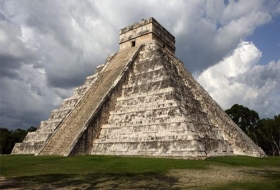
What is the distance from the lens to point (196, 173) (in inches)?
361

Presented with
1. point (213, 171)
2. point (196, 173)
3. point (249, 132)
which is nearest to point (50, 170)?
point (196, 173)

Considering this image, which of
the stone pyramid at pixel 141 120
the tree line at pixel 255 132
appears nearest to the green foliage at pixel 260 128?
the tree line at pixel 255 132

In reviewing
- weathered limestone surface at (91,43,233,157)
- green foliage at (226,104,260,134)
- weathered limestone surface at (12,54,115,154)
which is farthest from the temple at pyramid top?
green foliage at (226,104,260,134)

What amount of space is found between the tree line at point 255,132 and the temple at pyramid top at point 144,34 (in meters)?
21.7

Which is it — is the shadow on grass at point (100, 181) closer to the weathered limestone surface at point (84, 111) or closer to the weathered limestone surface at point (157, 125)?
the weathered limestone surface at point (157, 125)

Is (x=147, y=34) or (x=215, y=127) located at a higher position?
(x=147, y=34)

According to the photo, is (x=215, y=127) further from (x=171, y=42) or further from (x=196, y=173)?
(x=171, y=42)

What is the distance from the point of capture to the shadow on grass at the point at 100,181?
7.16m

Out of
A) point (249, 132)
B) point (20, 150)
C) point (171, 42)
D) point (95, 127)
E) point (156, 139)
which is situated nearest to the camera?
point (156, 139)

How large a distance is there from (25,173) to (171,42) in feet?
63.5

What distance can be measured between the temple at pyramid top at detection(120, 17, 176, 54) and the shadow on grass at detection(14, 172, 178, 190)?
15.4 m

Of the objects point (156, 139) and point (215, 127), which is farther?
point (215, 127)

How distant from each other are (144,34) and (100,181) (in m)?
16.7

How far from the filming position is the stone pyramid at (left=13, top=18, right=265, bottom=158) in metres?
13.8
